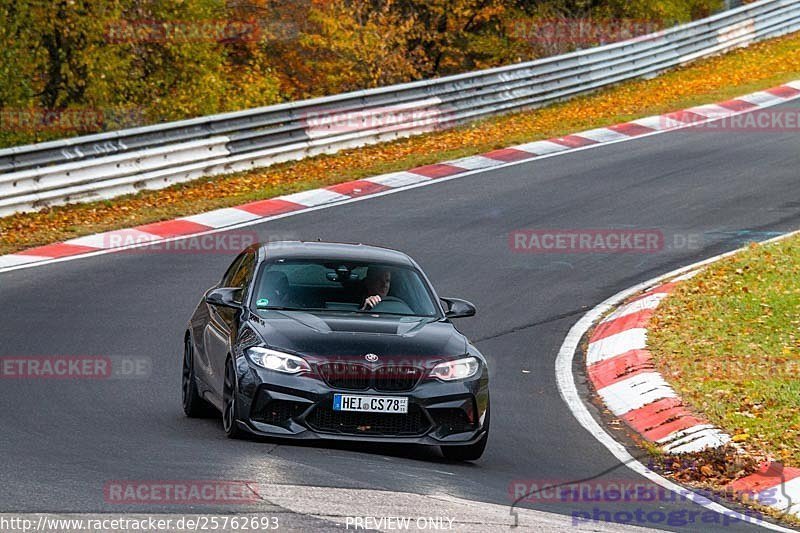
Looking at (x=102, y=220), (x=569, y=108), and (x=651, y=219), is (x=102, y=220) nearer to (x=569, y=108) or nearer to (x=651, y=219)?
(x=651, y=219)

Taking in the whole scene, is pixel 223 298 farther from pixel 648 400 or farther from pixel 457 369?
pixel 648 400

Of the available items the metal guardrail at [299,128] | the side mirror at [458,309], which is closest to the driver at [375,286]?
the side mirror at [458,309]

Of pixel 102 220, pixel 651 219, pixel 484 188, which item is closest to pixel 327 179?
pixel 484 188

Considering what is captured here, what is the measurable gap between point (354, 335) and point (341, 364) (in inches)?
12.7

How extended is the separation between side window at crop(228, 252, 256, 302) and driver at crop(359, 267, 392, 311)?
2.87 feet

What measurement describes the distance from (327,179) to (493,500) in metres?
14.0

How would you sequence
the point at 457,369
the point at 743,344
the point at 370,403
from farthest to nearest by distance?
1. the point at 743,344
2. the point at 457,369
3. the point at 370,403

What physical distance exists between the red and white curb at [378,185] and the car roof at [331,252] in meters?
6.65

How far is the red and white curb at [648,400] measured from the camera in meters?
8.89

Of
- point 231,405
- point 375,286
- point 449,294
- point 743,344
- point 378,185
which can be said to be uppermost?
point 375,286

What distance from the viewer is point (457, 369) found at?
9148 millimetres

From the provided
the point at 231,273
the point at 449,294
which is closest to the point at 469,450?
the point at 231,273

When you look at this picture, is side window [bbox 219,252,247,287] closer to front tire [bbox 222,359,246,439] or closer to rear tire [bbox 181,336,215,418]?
rear tire [bbox 181,336,215,418]

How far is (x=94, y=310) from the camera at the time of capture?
553 inches
